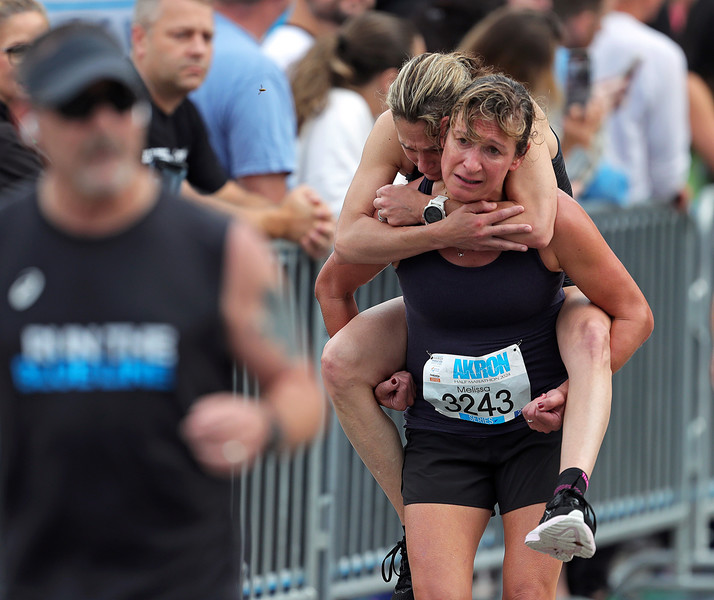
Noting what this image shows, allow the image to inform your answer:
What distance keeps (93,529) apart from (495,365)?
1.65 m

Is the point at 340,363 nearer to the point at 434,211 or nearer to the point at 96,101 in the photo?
the point at 434,211

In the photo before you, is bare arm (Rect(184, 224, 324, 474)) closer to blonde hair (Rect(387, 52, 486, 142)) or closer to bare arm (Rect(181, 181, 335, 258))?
blonde hair (Rect(387, 52, 486, 142))

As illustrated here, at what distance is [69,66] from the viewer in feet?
8.87

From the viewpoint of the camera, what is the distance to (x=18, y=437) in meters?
2.76

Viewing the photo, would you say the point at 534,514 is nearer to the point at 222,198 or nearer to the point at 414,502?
the point at 414,502

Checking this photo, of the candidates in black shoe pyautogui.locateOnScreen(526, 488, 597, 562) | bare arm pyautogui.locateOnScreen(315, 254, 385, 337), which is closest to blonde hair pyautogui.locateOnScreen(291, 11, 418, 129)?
bare arm pyautogui.locateOnScreen(315, 254, 385, 337)

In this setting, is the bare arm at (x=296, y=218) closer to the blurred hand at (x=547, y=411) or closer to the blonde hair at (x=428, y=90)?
the blonde hair at (x=428, y=90)

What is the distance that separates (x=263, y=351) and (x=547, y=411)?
53.8 inches

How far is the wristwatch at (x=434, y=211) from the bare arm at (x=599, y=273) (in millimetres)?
337

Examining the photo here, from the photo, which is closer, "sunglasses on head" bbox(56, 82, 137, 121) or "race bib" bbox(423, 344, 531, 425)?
"sunglasses on head" bbox(56, 82, 137, 121)

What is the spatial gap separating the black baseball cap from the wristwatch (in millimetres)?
1355

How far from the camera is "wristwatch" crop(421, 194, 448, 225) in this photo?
393cm

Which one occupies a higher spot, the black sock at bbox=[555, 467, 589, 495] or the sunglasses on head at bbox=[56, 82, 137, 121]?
the sunglasses on head at bbox=[56, 82, 137, 121]

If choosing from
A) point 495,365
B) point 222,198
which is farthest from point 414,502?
point 222,198
